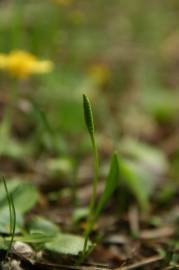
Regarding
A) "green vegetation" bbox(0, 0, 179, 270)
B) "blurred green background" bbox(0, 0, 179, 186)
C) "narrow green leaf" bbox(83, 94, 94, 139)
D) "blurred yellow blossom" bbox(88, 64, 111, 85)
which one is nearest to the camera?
"narrow green leaf" bbox(83, 94, 94, 139)

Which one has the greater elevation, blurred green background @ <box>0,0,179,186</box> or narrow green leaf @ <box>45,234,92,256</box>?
blurred green background @ <box>0,0,179,186</box>

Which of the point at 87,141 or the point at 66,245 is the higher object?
the point at 87,141

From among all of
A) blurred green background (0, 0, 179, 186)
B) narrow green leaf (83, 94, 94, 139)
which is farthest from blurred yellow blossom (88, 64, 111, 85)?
narrow green leaf (83, 94, 94, 139)

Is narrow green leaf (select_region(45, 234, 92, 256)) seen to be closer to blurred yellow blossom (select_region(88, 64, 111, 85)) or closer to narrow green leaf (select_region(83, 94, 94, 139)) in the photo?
narrow green leaf (select_region(83, 94, 94, 139))

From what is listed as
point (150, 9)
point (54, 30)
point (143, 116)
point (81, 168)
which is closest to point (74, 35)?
point (54, 30)

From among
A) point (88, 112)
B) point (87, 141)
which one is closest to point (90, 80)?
point (87, 141)

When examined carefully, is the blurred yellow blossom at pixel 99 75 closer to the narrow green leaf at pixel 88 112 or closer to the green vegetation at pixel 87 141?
the green vegetation at pixel 87 141

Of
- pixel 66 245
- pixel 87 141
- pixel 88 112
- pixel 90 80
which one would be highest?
pixel 90 80

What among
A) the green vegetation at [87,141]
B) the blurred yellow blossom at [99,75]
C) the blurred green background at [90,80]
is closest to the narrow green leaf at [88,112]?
the green vegetation at [87,141]

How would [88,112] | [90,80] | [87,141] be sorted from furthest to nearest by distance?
[90,80] → [87,141] → [88,112]

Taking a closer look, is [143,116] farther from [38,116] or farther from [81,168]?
[38,116]

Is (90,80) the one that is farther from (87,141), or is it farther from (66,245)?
(66,245)
